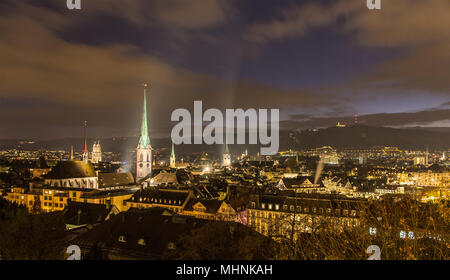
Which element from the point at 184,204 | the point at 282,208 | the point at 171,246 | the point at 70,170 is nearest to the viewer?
the point at 171,246

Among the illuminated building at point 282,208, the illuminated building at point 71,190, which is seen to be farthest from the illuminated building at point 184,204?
the illuminated building at point 71,190

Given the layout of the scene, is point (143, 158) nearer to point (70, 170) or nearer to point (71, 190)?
point (70, 170)

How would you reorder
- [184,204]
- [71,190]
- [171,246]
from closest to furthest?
[171,246], [184,204], [71,190]

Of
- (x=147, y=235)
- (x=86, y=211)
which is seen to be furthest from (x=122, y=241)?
(x=86, y=211)

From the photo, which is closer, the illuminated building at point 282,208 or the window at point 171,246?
the window at point 171,246

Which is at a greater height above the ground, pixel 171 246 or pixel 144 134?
pixel 144 134

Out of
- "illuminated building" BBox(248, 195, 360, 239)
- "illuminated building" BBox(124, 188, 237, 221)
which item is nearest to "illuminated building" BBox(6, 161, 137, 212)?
"illuminated building" BBox(124, 188, 237, 221)

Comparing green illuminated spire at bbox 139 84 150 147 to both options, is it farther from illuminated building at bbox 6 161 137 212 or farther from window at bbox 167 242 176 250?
window at bbox 167 242 176 250

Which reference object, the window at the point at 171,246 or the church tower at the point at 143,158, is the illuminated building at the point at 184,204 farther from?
the church tower at the point at 143,158

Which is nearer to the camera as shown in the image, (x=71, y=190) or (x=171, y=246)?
(x=171, y=246)

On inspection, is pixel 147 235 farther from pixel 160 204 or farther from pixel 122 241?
pixel 160 204

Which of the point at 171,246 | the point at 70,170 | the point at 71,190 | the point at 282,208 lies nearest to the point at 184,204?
the point at 282,208

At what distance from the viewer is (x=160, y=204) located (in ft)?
151
